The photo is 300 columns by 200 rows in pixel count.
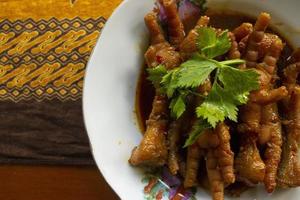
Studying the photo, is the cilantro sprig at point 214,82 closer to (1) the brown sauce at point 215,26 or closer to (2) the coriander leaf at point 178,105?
(2) the coriander leaf at point 178,105

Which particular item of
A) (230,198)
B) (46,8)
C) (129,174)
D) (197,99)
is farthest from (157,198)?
(46,8)

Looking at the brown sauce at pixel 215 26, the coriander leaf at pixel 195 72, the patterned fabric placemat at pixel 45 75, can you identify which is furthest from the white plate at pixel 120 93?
the coriander leaf at pixel 195 72

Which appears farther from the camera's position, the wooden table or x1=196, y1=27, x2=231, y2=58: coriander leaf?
the wooden table

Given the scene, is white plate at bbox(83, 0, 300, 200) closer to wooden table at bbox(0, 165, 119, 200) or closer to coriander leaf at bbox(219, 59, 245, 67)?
wooden table at bbox(0, 165, 119, 200)

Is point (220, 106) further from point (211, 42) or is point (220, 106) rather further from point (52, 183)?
point (52, 183)

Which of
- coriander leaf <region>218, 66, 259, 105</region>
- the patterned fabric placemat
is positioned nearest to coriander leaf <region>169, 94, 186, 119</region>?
coriander leaf <region>218, 66, 259, 105</region>

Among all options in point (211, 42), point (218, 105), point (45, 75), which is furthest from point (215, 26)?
point (45, 75)
